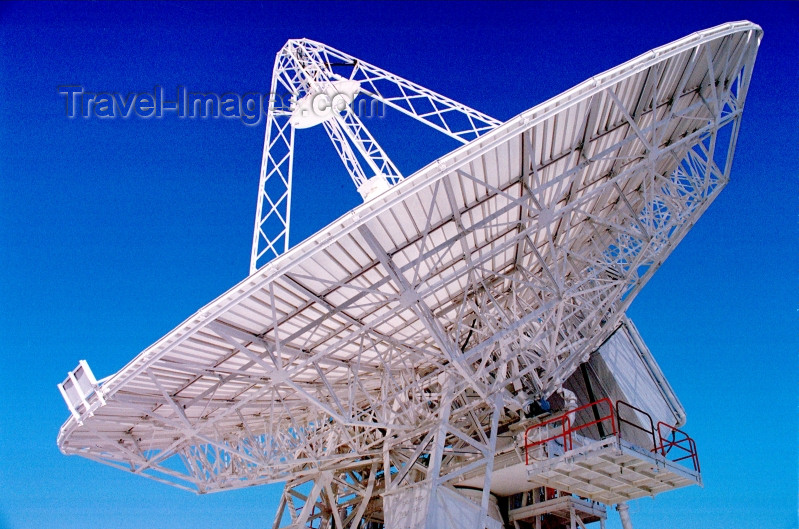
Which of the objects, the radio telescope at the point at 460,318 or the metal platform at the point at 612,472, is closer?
the radio telescope at the point at 460,318

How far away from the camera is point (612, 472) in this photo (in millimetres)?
21406

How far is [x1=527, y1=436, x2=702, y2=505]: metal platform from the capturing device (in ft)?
65.8

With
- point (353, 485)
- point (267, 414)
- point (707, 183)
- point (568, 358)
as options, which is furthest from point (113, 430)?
point (707, 183)

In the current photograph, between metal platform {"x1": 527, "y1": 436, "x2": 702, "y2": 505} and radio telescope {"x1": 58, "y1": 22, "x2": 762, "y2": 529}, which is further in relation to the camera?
metal platform {"x1": 527, "y1": 436, "x2": 702, "y2": 505}

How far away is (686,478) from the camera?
862 inches

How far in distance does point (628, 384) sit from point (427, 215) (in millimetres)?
18067

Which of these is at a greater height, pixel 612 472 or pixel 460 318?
pixel 460 318

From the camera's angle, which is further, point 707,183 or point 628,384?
point 628,384

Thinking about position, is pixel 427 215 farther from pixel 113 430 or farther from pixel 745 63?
pixel 113 430

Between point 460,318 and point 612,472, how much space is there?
23.0 ft

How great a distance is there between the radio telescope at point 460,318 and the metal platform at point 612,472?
8cm

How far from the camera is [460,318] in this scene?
65.8ft

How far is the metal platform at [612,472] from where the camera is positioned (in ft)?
65.8

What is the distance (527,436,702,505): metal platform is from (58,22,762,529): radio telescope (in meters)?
0.08
